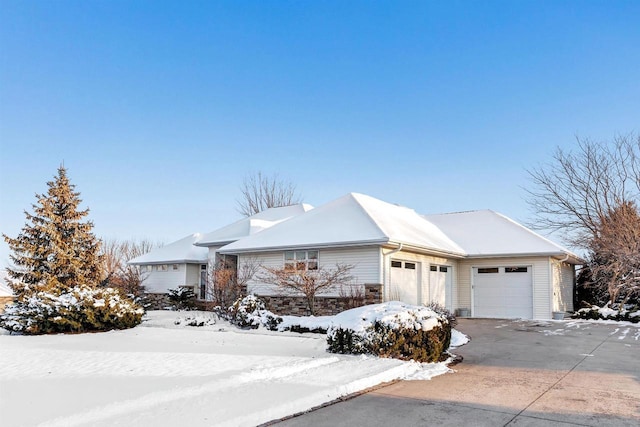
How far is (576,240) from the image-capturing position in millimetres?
25344

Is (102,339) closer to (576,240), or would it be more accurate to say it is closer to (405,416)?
(405,416)

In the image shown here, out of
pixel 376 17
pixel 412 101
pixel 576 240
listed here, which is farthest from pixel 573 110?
pixel 576 240

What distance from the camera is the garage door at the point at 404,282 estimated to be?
16228mm

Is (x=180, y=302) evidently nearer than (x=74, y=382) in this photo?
No

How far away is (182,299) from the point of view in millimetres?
22500

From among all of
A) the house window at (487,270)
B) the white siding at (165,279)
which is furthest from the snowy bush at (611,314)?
the white siding at (165,279)

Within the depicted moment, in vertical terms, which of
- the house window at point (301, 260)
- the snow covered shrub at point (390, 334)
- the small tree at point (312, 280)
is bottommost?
the snow covered shrub at point (390, 334)

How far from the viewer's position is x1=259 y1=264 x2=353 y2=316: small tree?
1578 centimetres

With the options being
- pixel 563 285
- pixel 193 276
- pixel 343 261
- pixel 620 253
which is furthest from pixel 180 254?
pixel 620 253

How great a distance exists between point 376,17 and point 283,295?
964 centimetres

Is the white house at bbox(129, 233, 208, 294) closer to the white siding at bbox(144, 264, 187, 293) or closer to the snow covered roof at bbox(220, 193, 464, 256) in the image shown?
the white siding at bbox(144, 264, 187, 293)

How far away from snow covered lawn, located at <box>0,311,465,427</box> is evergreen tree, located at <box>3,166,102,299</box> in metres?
11.2

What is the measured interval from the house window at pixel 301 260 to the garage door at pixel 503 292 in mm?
8061

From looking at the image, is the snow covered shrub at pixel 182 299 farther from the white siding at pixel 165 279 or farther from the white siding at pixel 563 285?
the white siding at pixel 563 285
